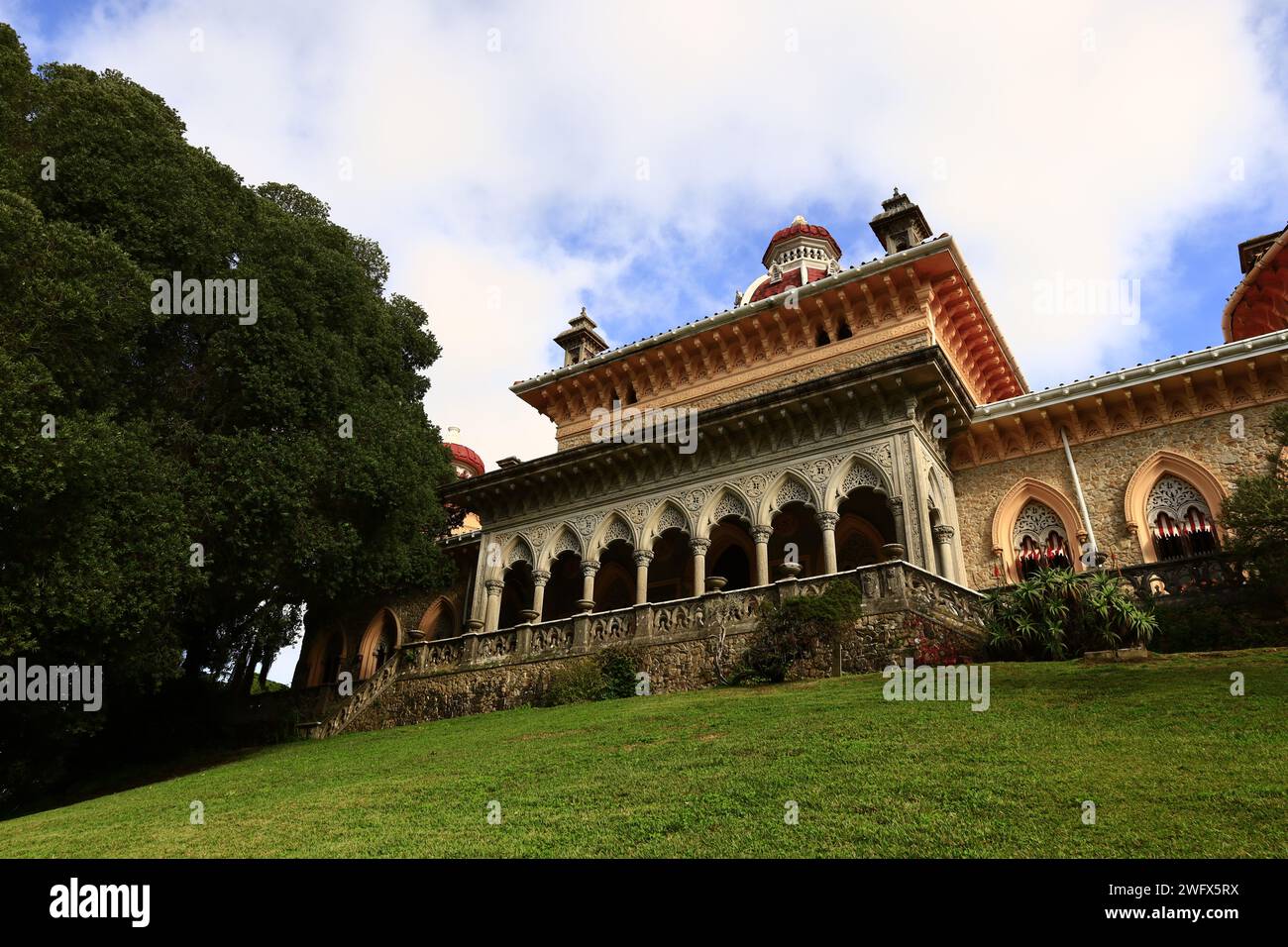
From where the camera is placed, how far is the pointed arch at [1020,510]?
1767 cm

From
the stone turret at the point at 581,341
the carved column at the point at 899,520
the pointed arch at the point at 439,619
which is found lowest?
the pointed arch at the point at 439,619

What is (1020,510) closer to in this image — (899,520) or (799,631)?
(899,520)

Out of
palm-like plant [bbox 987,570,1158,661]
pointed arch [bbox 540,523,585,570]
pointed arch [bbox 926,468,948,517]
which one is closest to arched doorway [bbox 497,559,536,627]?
pointed arch [bbox 540,523,585,570]

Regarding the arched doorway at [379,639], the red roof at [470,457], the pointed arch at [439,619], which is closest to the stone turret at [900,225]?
the pointed arch at [439,619]

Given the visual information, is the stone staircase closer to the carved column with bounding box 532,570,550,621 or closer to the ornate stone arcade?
the ornate stone arcade

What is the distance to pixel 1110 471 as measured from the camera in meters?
17.4

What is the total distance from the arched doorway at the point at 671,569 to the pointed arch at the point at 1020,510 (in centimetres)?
728

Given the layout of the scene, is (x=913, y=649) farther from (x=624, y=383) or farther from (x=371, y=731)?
(x=624, y=383)

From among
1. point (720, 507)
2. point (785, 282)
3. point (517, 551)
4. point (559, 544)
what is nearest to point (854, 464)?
point (720, 507)

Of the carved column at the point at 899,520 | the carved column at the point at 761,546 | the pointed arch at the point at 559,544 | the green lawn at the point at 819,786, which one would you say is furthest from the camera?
the pointed arch at the point at 559,544

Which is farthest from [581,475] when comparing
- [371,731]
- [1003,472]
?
[1003,472]

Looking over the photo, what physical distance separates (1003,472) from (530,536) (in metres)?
10.9

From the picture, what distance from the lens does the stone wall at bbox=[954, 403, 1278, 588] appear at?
16344mm

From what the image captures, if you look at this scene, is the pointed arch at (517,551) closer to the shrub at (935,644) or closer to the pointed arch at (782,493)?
the pointed arch at (782,493)
